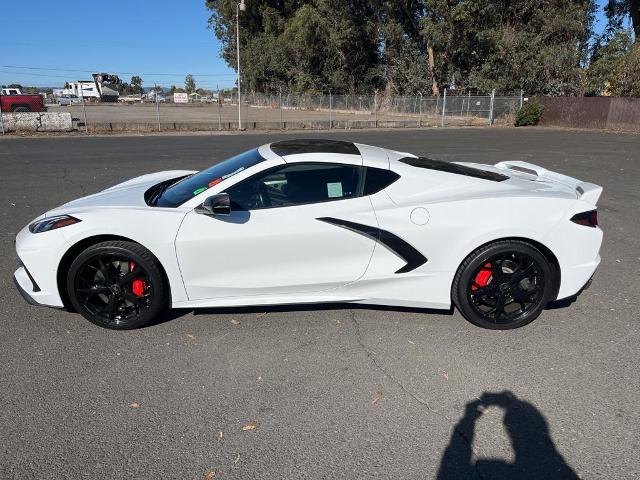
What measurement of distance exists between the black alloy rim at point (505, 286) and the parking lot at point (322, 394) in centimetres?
18

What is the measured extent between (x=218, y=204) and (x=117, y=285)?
1.02 meters

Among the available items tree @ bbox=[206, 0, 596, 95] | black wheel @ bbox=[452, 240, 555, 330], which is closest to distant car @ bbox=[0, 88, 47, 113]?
tree @ bbox=[206, 0, 596, 95]

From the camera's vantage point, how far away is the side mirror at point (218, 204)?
11.3ft

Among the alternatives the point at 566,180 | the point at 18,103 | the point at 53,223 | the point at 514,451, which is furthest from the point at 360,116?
the point at 514,451

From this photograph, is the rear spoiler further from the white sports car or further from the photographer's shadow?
the photographer's shadow


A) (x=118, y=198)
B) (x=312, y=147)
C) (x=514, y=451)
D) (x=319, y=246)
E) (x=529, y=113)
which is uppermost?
(x=529, y=113)

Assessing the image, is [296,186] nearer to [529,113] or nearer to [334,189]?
[334,189]

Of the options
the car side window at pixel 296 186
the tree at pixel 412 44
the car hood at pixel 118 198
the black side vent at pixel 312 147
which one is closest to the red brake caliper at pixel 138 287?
the car hood at pixel 118 198

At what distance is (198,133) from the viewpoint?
24703 mm

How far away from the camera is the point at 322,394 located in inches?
117

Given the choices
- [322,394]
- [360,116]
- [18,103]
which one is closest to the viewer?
[322,394]

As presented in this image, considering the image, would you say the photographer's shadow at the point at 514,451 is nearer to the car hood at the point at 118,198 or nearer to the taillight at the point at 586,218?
the taillight at the point at 586,218

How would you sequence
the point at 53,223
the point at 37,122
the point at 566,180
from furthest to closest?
1. the point at 37,122
2. the point at 566,180
3. the point at 53,223

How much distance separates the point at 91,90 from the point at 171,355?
266 feet
